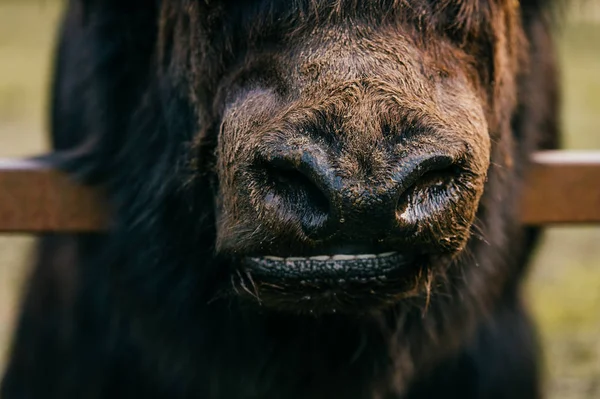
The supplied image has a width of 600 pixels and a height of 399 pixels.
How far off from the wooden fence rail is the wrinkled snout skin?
82cm

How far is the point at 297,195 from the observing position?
1865 mm

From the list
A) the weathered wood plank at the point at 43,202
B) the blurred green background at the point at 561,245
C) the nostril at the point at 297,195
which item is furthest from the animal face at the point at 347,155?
the blurred green background at the point at 561,245

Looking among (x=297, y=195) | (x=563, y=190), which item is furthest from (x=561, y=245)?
(x=297, y=195)

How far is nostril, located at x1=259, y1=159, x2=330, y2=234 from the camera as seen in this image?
72.5 inches

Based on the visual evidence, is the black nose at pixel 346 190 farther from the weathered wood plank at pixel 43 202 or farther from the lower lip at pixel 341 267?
the weathered wood plank at pixel 43 202

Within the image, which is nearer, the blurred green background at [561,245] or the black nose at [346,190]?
the black nose at [346,190]

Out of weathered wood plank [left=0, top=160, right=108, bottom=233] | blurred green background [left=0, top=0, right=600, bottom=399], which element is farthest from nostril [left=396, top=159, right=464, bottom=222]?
blurred green background [left=0, top=0, right=600, bottom=399]

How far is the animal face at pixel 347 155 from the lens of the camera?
182 cm

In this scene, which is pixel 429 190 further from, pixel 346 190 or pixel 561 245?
pixel 561 245

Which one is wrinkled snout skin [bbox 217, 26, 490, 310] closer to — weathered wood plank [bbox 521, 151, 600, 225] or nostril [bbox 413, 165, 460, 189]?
nostril [bbox 413, 165, 460, 189]

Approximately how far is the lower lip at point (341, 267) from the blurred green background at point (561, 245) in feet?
4.93

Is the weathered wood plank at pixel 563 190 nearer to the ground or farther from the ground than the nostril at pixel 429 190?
nearer to the ground

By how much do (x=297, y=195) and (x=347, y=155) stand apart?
0.46 ft

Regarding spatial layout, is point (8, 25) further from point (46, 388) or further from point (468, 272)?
point (468, 272)
